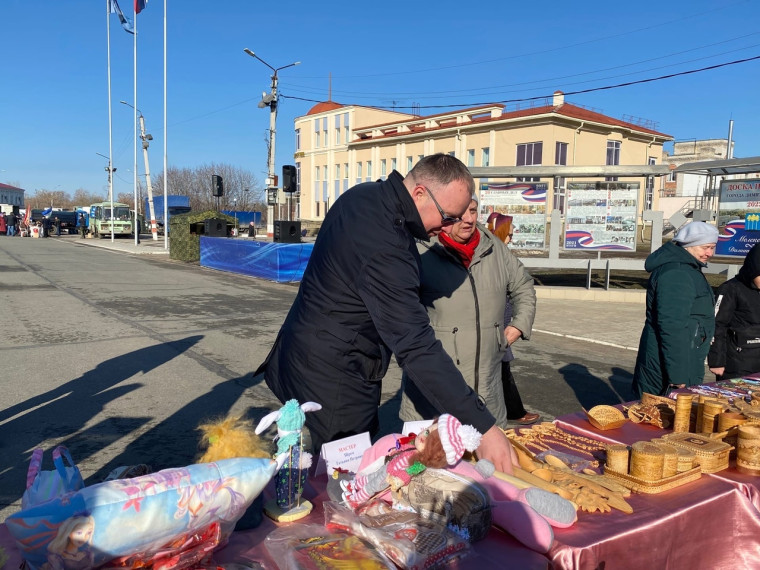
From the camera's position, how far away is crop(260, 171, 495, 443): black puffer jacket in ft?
6.24

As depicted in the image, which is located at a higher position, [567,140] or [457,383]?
[567,140]

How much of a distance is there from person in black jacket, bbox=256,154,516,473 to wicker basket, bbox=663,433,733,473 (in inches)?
34.6

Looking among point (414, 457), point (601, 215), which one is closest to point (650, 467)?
point (414, 457)

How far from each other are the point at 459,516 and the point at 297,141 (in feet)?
201

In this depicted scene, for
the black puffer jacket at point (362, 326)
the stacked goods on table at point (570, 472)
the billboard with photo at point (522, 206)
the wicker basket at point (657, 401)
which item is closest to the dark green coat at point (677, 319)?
the wicker basket at point (657, 401)

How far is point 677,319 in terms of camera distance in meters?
3.60

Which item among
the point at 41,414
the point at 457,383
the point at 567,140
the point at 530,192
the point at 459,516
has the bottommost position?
the point at 41,414

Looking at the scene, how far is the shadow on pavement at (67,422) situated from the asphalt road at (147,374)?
1 centimetres

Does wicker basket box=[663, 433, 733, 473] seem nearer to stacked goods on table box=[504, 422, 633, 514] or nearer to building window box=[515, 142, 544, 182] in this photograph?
stacked goods on table box=[504, 422, 633, 514]

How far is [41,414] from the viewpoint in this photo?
549 cm

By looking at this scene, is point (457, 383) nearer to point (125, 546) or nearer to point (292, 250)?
point (125, 546)

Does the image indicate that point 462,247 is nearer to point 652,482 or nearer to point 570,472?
point 570,472

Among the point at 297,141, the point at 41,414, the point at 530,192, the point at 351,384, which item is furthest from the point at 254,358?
the point at 297,141

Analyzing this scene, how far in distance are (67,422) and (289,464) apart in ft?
14.3
